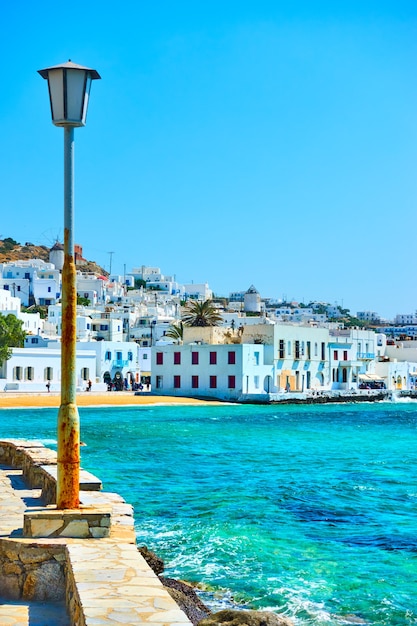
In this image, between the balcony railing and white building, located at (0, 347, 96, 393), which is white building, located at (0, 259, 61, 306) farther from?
the balcony railing

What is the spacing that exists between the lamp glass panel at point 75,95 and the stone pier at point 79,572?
3902 millimetres

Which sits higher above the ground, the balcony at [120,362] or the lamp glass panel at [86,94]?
the lamp glass panel at [86,94]

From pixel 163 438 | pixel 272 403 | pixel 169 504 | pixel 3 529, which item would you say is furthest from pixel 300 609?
pixel 272 403

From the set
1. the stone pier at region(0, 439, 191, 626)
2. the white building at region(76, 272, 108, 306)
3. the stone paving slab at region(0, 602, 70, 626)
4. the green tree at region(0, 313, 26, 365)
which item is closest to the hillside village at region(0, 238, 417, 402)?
the green tree at region(0, 313, 26, 365)

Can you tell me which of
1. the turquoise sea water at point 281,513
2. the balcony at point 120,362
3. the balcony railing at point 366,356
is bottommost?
the turquoise sea water at point 281,513

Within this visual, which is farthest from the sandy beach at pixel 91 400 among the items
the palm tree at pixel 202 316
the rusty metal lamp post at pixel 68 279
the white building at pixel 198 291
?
the white building at pixel 198 291

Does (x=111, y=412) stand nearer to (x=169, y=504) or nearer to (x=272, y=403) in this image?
(x=272, y=403)

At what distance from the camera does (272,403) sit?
68875 mm

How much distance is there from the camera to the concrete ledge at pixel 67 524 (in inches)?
312

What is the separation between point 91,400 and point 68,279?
54601mm

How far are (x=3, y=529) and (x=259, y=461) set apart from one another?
18.6m

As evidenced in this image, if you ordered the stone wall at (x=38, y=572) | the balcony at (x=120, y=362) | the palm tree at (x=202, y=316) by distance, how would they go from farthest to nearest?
1. the balcony at (x=120, y=362)
2. the palm tree at (x=202, y=316)
3. the stone wall at (x=38, y=572)

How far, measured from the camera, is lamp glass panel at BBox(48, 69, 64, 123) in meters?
8.32

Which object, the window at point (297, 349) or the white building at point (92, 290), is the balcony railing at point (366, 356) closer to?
the window at point (297, 349)
